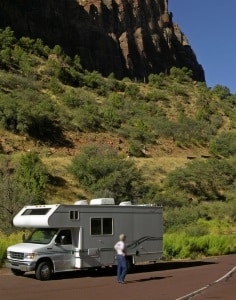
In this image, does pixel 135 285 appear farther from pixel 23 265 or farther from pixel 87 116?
pixel 87 116

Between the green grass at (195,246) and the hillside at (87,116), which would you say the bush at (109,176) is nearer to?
the hillside at (87,116)

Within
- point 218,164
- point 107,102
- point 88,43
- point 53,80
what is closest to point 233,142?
point 218,164

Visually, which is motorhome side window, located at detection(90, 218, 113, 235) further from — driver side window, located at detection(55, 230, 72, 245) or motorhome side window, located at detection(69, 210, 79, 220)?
driver side window, located at detection(55, 230, 72, 245)

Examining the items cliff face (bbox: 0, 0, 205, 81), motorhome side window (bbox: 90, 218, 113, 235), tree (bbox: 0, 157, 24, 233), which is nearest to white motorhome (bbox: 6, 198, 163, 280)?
motorhome side window (bbox: 90, 218, 113, 235)

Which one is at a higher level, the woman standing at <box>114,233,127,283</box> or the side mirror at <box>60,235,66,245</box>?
the side mirror at <box>60,235,66,245</box>

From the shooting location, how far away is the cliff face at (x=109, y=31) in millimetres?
90312

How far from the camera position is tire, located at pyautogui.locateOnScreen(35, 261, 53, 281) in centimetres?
1548

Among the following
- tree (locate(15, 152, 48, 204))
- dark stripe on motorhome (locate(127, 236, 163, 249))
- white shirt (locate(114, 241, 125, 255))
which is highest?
tree (locate(15, 152, 48, 204))

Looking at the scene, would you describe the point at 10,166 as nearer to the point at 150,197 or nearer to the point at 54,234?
the point at 150,197

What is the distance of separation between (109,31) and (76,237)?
306 feet

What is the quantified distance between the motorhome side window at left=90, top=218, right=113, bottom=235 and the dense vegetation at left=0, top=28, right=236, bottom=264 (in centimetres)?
593

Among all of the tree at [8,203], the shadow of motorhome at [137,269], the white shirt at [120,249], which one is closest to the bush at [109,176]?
the tree at [8,203]

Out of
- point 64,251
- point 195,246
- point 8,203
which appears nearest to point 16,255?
point 64,251

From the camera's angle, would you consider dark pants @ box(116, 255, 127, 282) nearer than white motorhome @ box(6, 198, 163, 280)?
Yes
